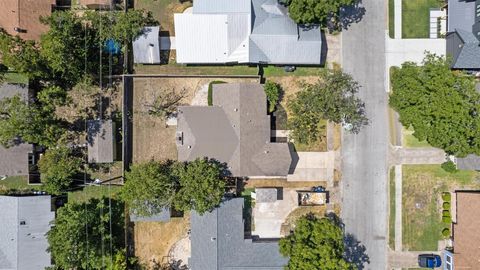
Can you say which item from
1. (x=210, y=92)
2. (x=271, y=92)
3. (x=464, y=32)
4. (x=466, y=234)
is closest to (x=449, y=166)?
(x=466, y=234)

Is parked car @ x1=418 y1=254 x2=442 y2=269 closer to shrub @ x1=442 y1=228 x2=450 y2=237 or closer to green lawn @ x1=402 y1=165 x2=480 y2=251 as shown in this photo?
green lawn @ x1=402 y1=165 x2=480 y2=251

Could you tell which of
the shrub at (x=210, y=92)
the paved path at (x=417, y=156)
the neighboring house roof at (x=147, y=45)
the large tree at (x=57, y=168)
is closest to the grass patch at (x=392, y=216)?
the paved path at (x=417, y=156)

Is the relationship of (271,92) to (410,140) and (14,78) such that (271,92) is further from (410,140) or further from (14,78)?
(14,78)

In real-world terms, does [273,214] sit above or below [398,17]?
below

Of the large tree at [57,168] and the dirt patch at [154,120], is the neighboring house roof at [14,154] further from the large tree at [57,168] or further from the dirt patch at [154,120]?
the dirt patch at [154,120]

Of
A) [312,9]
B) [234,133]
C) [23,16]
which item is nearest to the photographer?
[312,9]

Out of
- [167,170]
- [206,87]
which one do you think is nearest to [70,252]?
[167,170]
